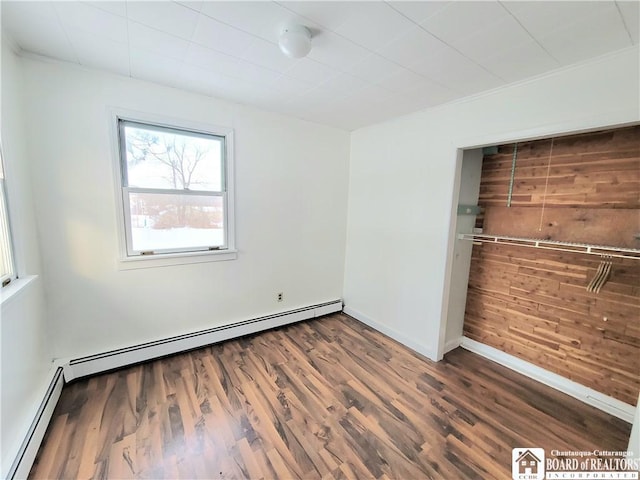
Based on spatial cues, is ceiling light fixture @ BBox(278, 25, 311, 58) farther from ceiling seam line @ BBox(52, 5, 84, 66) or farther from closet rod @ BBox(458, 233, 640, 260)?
closet rod @ BBox(458, 233, 640, 260)

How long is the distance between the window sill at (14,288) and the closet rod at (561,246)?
3371 mm

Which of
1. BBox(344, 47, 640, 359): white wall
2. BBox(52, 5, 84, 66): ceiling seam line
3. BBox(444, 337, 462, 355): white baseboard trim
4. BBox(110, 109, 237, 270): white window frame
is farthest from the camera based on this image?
BBox(444, 337, 462, 355): white baseboard trim

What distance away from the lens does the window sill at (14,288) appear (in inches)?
53.7

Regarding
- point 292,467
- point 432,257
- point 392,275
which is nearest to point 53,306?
point 292,467

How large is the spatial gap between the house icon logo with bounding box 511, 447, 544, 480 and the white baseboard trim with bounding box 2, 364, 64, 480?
8.90ft

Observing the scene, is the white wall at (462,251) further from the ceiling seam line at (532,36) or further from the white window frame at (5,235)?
the white window frame at (5,235)

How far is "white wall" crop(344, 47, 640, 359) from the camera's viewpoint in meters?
1.72

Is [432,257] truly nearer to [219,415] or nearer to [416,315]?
[416,315]

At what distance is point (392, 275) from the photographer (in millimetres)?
3102

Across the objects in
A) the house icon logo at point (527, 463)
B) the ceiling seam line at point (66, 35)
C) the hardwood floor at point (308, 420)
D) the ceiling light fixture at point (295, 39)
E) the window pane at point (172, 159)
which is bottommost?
the house icon logo at point (527, 463)

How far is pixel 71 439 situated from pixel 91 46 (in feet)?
8.39

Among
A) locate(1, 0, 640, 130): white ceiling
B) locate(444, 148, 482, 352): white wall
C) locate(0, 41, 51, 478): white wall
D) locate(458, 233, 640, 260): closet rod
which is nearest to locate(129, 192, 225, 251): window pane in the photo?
locate(0, 41, 51, 478): white wall

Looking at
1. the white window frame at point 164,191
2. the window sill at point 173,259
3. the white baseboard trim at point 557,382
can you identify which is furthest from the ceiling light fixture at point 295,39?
the white baseboard trim at point 557,382

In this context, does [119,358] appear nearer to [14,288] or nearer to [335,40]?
[14,288]
